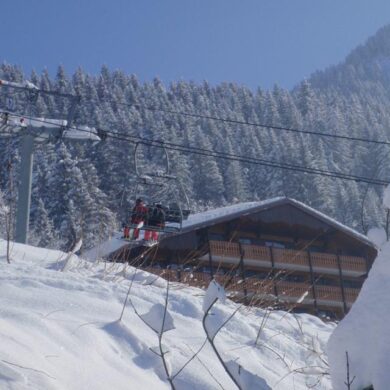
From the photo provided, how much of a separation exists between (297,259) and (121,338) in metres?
25.8

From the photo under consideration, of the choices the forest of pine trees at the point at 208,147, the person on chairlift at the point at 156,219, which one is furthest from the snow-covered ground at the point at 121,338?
the forest of pine trees at the point at 208,147

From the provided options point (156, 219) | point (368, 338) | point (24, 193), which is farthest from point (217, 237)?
point (368, 338)

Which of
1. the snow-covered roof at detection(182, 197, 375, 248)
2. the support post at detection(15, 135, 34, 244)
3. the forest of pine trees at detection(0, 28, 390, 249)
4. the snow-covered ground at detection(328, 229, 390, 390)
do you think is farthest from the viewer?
the forest of pine trees at detection(0, 28, 390, 249)

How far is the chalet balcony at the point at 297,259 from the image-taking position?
90.5 ft

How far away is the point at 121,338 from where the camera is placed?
3.85m

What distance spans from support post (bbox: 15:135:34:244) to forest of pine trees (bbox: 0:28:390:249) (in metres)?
22.9

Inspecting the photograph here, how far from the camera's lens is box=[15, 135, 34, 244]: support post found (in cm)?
1359

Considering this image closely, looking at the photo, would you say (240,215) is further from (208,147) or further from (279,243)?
(208,147)

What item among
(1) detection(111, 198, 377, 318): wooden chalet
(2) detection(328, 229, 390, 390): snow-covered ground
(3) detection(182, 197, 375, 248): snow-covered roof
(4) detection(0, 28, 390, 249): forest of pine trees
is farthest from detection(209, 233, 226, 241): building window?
(2) detection(328, 229, 390, 390): snow-covered ground

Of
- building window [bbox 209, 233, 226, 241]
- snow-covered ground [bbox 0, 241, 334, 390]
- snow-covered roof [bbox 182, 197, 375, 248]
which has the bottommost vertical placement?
snow-covered ground [bbox 0, 241, 334, 390]

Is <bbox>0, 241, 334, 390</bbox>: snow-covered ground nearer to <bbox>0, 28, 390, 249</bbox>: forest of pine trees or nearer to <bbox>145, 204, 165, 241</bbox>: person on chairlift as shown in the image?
<bbox>145, 204, 165, 241</bbox>: person on chairlift

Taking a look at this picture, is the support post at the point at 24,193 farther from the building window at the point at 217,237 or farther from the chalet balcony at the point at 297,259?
the building window at the point at 217,237

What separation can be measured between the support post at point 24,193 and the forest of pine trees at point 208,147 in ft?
75.2

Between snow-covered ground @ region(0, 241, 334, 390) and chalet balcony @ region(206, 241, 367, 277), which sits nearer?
snow-covered ground @ region(0, 241, 334, 390)
